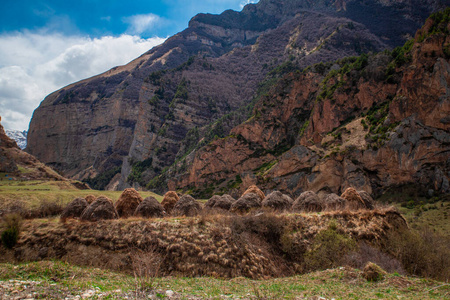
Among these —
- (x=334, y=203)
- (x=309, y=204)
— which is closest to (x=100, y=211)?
(x=309, y=204)

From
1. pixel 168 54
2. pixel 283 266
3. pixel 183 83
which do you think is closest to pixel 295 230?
pixel 283 266

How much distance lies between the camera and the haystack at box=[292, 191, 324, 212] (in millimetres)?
29239

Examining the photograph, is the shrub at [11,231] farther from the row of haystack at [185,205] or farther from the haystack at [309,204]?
the haystack at [309,204]

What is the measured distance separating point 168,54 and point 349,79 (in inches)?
6023

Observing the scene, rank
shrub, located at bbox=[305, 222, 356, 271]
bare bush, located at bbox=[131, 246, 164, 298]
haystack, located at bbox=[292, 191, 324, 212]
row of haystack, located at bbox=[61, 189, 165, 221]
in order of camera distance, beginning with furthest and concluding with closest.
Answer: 1. haystack, located at bbox=[292, 191, 324, 212]
2. row of haystack, located at bbox=[61, 189, 165, 221]
3. shrub, located at bbox=[305, 222, 356, 271]
4. bare bush, located at bbox=[131, 246, 164, 298]

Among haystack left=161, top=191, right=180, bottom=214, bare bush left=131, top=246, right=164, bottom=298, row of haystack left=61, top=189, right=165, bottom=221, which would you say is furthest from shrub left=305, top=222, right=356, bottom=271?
haystack left=161, top=191, right=180, bottom=214

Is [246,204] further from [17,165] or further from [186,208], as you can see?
[17,165]

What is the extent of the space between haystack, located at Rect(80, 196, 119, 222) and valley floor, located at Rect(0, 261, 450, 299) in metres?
8.30

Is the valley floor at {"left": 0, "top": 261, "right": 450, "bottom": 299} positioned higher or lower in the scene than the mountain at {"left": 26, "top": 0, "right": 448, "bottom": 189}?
lower

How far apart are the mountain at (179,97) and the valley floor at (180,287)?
94.3 m

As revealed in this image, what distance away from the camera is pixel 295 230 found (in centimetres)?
2320

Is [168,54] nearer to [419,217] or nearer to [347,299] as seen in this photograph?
[419,217]

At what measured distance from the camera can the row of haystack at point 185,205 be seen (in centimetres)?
2420

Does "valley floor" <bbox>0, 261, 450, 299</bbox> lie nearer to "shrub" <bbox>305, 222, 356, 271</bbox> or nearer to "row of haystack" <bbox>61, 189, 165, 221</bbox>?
"shrub" <bbox>305, 222, 356, 271</bbox>
